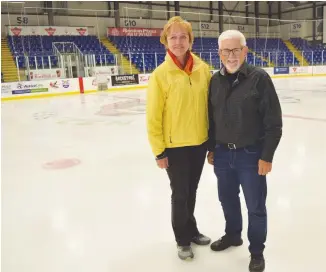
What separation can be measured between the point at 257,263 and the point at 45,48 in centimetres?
1844

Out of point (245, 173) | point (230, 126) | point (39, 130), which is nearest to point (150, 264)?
point (245, 173)

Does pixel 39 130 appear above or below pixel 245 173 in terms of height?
below

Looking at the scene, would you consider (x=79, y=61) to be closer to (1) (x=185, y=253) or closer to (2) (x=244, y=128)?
(1) (x=185, y=253)

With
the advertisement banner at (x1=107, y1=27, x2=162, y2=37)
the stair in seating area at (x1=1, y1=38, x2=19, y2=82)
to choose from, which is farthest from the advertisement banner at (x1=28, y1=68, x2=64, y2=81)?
the advertisement banner at (x1=107, y1=27, x2=162, y2=37)

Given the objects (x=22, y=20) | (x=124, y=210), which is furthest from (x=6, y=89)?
(x=124, y=210)

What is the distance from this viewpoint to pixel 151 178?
149 inches

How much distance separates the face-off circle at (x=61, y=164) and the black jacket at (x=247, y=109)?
2.92 metres

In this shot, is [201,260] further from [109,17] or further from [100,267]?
[109,17]

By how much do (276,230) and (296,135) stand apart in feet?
11.0

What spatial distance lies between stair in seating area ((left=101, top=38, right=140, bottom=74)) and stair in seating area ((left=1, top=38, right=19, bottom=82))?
218 inches

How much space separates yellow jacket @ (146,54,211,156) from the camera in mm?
1918

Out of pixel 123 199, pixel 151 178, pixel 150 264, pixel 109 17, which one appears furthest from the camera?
pixel 109 17

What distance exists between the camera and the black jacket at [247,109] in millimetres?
1754

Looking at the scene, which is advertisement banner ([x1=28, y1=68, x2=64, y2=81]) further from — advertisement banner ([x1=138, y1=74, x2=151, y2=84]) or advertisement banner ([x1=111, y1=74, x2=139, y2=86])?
advertisement banner ([x1=138, y1=74, x2=151, y2=84])
